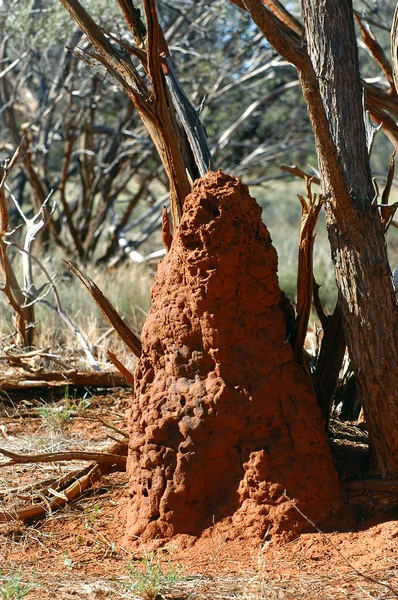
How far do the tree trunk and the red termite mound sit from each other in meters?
0.27

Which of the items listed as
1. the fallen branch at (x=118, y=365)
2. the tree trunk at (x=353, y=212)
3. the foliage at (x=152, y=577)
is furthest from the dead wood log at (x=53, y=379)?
the tree trunk at (x=353, y=212)

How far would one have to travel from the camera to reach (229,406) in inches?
119

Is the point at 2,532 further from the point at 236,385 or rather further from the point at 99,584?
the point at 236,385

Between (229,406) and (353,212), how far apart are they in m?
0.87

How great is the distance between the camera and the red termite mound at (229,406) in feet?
9.77

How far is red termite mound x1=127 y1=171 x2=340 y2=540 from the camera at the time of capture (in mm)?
2979

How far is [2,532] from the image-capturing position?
321 cm

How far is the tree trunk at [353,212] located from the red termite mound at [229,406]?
268 millimetres

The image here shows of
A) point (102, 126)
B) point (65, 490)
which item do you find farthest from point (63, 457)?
point (102, 126)

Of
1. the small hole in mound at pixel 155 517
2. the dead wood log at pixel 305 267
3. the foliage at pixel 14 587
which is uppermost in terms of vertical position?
the dead wood log at pixel 305 267

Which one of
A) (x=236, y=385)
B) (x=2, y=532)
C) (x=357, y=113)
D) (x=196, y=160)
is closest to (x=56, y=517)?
(x=2, y=532)

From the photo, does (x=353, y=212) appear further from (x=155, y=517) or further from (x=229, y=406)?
(x=155, y=517)

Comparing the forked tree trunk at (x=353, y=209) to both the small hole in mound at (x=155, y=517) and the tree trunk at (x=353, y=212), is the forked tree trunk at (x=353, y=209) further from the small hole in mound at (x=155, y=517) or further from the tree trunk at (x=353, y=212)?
the small hole in mound at (x=155, y=517)

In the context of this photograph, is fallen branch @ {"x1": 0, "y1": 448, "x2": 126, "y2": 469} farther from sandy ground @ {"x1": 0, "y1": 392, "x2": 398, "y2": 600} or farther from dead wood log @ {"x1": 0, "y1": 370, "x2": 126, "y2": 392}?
dead wood log @ {"x1": 0, "y1": 370, "x2": 126, "y2": 392}
